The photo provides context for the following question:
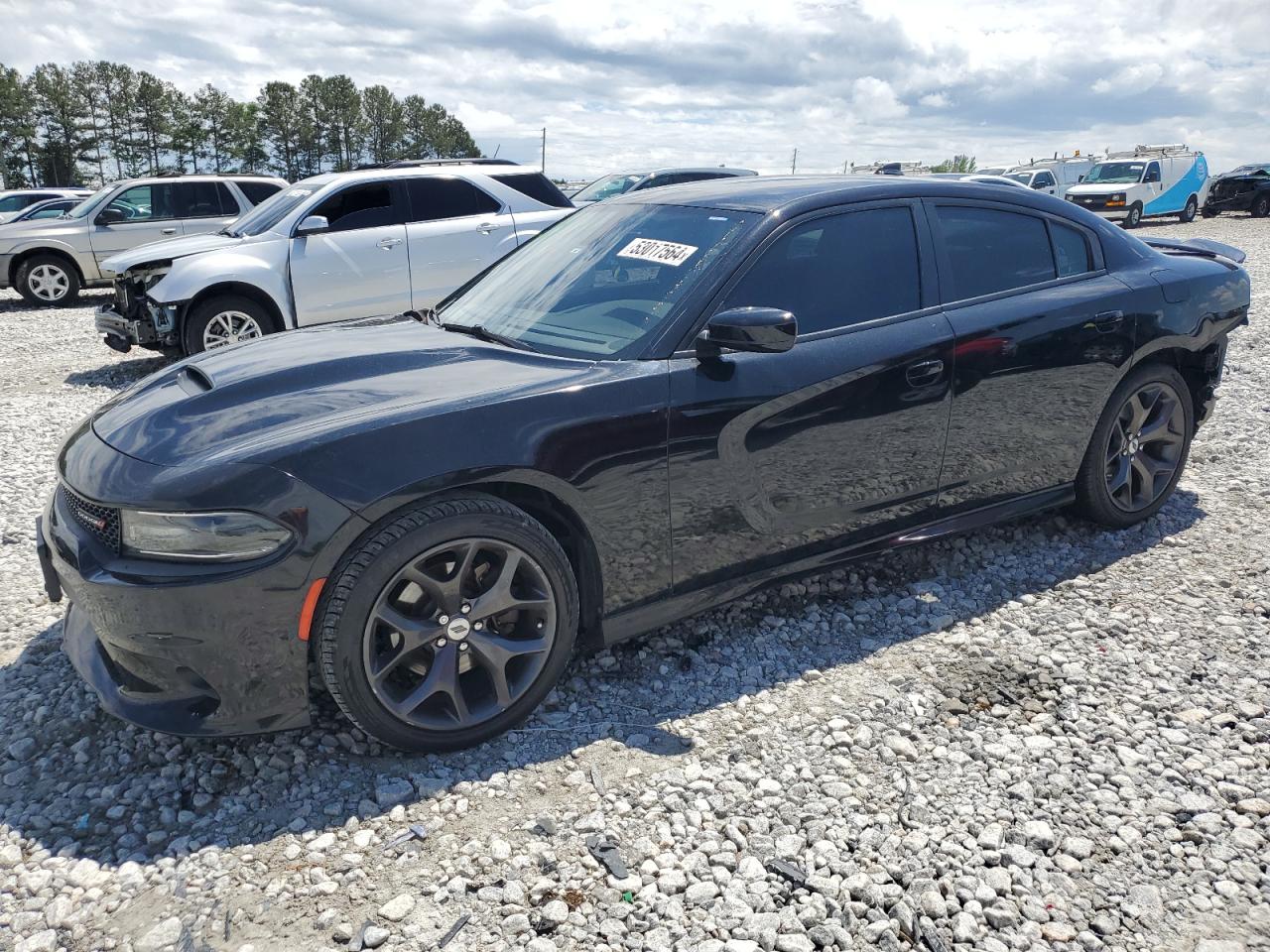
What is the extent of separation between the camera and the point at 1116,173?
27672mm

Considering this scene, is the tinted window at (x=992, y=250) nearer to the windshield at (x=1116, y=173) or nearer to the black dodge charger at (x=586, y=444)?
the black dodge charger at (x=586, y=444)

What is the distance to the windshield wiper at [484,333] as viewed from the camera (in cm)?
336

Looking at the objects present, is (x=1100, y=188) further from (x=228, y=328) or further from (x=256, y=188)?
(x=228, y=328)

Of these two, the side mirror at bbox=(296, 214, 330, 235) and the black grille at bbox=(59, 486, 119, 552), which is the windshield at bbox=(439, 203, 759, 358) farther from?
the side mirror at bbox=(296, 214, 330, 235)

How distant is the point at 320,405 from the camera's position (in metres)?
2.85

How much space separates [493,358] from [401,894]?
165 cm

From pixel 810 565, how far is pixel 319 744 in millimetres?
1779

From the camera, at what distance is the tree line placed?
221ft

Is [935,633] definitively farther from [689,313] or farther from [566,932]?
[566,932]

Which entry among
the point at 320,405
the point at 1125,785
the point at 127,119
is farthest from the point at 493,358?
the point at 127,119

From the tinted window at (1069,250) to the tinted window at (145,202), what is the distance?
1234cm

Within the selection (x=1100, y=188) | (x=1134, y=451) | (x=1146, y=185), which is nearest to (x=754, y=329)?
(x=1134, y=451)

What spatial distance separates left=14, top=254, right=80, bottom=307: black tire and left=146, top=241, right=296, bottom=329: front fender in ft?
22.0

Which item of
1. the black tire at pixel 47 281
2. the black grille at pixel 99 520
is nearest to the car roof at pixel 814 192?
the black grille at pixel 99 520
